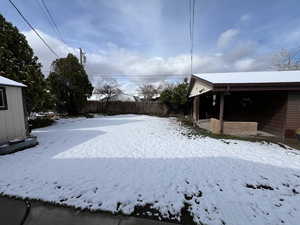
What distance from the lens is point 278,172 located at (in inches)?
130

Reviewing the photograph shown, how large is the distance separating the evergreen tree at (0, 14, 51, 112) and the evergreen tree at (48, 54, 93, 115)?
4.55m

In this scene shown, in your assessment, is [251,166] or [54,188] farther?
[251,166]

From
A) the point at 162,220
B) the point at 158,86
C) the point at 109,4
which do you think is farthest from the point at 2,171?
the point at 158,86

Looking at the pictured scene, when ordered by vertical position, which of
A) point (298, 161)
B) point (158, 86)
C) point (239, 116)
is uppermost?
point (158, 86)

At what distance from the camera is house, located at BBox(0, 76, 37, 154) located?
15.2 feet

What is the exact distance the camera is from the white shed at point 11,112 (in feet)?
15.4

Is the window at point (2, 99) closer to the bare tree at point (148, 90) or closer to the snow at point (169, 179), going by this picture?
the snow at point (169, 179)

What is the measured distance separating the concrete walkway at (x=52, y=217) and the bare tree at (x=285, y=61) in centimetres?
2793

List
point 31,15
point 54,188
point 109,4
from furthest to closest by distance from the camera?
point 109,4 → point 31,15 → point 54,188

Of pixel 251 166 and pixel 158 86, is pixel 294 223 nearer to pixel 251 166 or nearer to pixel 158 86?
pixel 251 166

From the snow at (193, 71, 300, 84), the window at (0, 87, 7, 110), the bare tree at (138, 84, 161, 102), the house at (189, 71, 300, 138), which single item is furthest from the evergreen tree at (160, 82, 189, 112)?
the bare tree at (138, 84, 161, 102)

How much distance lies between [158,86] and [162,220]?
34877 mm

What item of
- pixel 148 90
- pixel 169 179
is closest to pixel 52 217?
pixel 169 179

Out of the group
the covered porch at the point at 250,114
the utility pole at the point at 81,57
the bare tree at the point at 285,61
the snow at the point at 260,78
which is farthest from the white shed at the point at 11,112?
the bare tree at the point at 285,61
